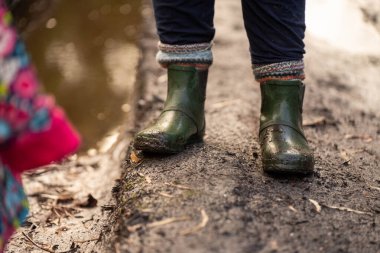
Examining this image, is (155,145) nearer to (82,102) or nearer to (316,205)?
(316,205)

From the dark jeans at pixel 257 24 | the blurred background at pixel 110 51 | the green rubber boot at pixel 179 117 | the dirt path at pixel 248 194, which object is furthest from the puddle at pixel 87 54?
the dark jeans at pixel 257 24

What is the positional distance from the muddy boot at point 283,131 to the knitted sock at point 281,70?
17 mm

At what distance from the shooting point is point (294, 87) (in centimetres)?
171

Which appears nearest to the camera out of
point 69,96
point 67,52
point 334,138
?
point 334,138

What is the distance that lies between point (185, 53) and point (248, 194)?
1.65 ft

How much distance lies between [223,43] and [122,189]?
1855 millimetres

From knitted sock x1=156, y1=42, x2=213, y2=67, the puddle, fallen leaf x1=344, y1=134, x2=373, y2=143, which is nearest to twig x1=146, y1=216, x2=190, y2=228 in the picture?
knitted sock x1=156, y1=42, x2=213, y2=67

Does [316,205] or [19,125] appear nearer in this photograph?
[19,125]

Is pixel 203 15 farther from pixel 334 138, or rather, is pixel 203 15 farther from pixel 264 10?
pixel 334 138

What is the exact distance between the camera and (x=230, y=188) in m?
1.48

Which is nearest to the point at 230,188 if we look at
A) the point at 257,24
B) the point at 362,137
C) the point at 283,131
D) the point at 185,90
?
the point at 283,131

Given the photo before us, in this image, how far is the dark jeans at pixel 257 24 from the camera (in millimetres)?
1620

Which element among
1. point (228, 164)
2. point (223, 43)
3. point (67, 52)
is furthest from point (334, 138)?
point (67, 52)

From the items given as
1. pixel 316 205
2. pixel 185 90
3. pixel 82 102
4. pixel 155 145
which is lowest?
pixel 82 102
